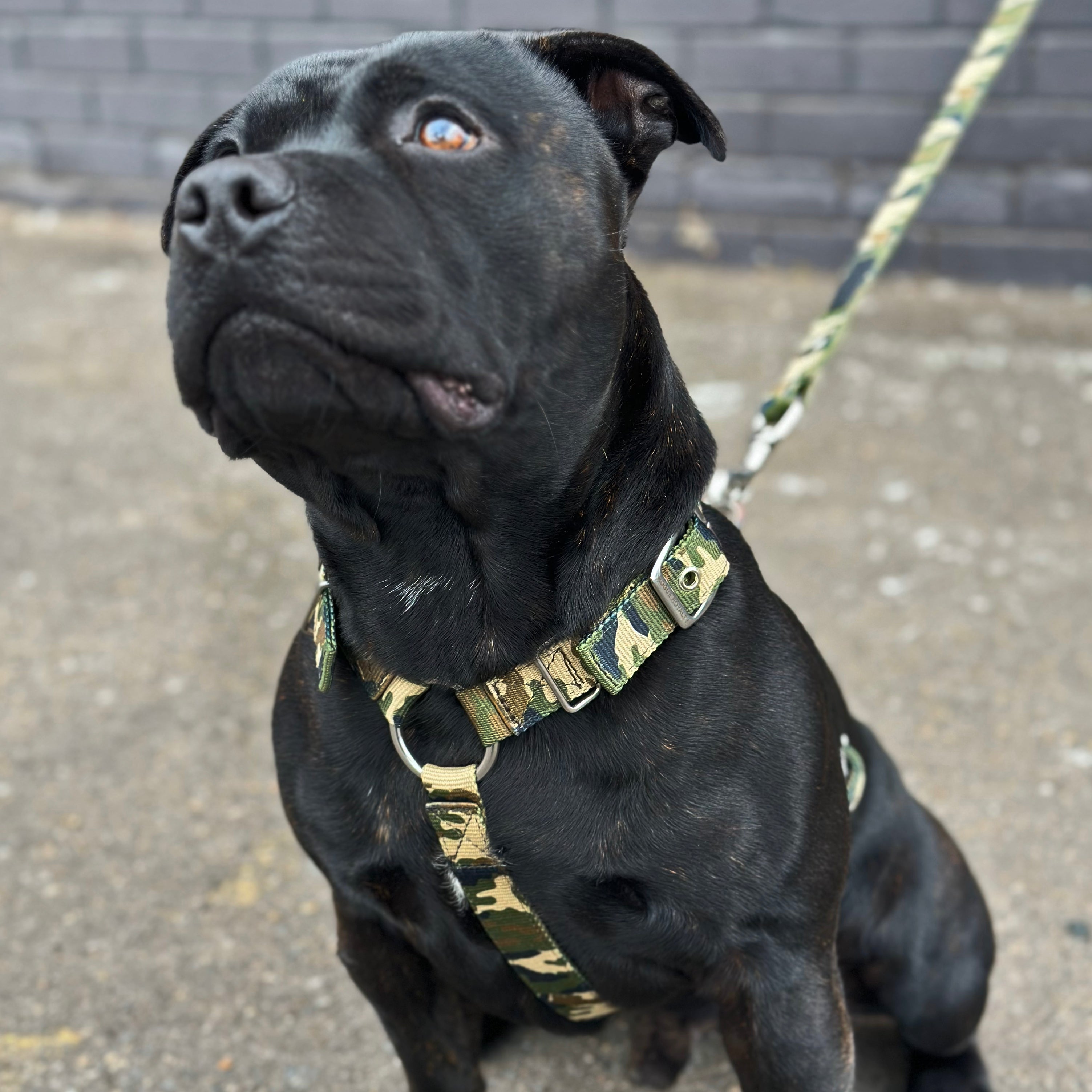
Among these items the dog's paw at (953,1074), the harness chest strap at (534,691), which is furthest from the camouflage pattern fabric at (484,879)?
the dog's paw at (953,1074)

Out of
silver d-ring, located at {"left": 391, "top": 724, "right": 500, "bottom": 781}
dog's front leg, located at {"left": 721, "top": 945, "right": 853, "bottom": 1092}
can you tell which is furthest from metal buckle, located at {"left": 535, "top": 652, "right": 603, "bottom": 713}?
dog's front leg, located at {"left": 721, "top": 945, "right": 853, "bottom": 1092}

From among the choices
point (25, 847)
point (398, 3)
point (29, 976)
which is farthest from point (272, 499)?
point (398, 3)

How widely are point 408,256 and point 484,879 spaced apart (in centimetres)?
82

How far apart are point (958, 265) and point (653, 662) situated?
4411 millimetres

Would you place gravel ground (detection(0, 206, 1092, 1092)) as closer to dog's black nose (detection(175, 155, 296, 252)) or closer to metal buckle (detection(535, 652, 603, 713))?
metal buckle (detection(535, 652, 603, 713))

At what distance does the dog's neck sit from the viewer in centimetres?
174

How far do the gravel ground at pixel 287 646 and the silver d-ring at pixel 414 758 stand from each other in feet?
3.10

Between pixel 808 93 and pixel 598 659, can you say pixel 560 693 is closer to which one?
pixel 598 659

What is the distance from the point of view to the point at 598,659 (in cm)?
173

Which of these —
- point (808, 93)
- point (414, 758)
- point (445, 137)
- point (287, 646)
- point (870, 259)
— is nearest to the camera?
point (445, 137)

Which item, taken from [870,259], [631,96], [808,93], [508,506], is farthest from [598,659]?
[808,93]

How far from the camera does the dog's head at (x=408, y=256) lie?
4.73 feet

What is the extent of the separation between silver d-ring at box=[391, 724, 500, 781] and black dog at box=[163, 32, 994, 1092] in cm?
2

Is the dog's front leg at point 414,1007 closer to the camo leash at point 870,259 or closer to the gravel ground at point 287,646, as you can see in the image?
the gravel ground at point 287,646
